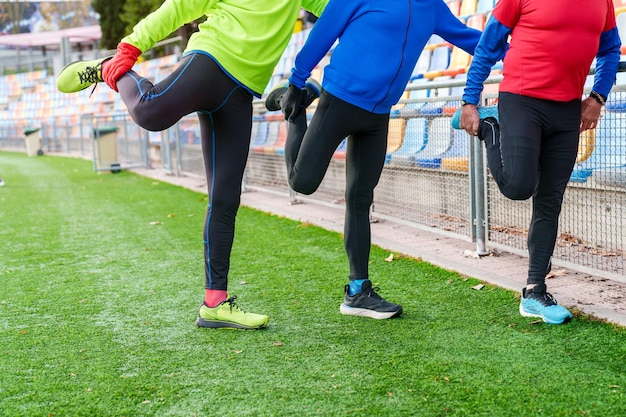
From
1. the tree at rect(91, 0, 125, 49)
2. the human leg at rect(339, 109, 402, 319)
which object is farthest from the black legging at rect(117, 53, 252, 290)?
the tree at rect(91, 0, 125, 49)

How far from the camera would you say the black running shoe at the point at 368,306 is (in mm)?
3756

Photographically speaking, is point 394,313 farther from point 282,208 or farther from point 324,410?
point 282,208

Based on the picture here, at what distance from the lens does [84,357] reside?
10.7 feet

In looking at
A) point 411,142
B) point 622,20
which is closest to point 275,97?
point 411,142

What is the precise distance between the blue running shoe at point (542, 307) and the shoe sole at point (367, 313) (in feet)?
2.05

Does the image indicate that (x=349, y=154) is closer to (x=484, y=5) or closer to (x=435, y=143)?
(x=435, y=143)

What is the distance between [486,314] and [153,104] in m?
1.94

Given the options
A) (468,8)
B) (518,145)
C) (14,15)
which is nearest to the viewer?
(518,145)

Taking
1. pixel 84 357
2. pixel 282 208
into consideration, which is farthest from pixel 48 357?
pixel 282 208

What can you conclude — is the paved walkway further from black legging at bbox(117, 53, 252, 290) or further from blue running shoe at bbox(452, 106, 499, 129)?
black legging at bbox(117, 53, 252, 290)

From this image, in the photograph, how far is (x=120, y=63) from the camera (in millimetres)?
3303

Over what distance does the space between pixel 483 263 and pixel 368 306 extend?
143 cm

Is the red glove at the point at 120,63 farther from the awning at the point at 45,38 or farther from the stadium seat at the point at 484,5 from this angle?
the awning at the point at 45,38

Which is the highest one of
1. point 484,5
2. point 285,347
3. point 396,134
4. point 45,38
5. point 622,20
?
point 45,38
